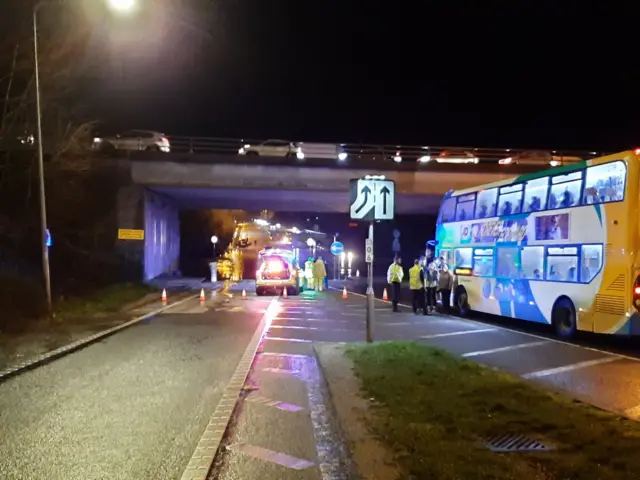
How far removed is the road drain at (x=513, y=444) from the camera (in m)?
5.97

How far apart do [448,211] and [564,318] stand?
7.72 metres

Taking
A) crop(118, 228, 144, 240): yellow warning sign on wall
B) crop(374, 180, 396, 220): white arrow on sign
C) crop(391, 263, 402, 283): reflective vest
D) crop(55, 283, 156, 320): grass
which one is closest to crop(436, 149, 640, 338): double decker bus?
crop(391, 263, 402, 283): reflective vest

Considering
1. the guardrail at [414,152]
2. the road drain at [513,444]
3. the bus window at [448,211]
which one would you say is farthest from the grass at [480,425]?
the guardrail at [414,152]

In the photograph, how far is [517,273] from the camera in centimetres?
1730

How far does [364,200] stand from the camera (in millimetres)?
12609

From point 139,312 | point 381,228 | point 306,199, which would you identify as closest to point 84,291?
point 139,312

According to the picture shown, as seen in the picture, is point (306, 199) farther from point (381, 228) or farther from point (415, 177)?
point (381, 228)

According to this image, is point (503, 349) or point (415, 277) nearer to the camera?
point (503, 349)

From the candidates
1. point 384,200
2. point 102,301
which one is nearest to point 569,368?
point 384,200

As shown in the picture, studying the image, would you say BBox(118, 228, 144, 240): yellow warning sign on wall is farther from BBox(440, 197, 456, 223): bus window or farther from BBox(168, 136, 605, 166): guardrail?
BBox(440, 197, 456, 223): bus window

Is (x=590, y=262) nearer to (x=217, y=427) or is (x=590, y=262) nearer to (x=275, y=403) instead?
(x=275, y=403)

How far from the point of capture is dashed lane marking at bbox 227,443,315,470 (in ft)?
19.8

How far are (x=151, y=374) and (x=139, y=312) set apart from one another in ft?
37.0

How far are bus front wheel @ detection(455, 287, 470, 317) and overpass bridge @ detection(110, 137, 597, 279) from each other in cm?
1539
